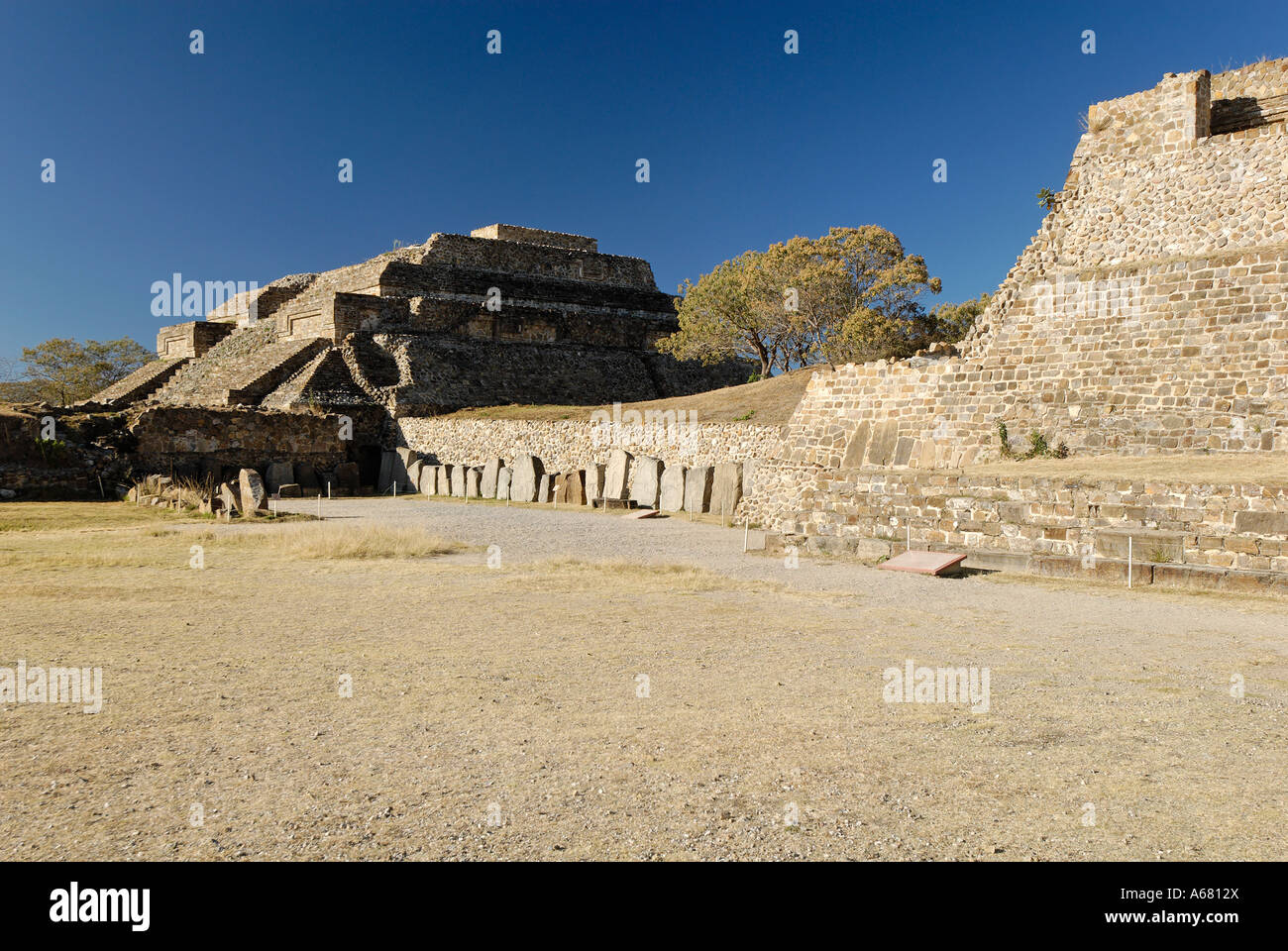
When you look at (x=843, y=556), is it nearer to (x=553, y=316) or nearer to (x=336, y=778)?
(x=336, y=778)

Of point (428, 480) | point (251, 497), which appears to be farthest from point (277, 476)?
point (251, 497)

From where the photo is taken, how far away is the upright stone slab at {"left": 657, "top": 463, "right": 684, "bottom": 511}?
20.0 metres

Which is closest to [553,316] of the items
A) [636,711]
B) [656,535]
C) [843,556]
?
[656,535]

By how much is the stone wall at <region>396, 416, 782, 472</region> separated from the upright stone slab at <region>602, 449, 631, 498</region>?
1008 millimetres

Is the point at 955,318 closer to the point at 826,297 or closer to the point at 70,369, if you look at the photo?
the point at 826,297

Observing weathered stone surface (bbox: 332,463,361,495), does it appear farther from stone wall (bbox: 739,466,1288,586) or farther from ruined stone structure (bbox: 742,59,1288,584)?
stone wall (bbox: 739,466,1288,586)

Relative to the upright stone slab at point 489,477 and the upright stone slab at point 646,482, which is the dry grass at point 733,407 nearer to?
the upright stone slab at point 646,482

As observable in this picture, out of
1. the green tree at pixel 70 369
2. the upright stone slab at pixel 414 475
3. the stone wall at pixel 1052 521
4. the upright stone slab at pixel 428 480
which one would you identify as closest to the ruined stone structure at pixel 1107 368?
the stone wall at pixel 1052 521

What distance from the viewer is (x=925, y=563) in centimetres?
1077

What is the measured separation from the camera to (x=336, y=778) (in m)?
4.03

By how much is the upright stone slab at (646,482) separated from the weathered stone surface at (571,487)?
1.62 metres

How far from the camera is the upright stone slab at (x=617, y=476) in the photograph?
21422 millimetres

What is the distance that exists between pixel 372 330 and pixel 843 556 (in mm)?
26447

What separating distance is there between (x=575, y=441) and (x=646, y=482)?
4.72 m
